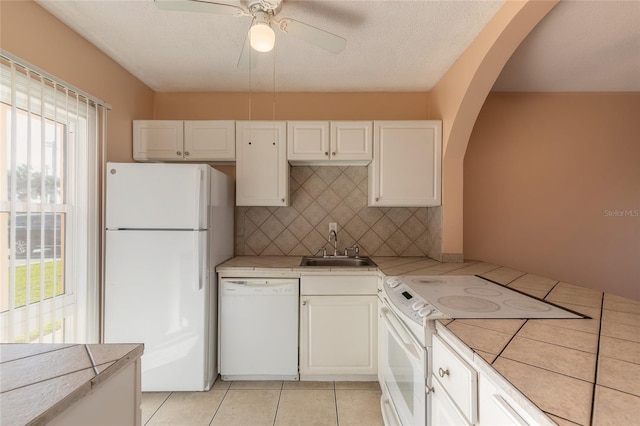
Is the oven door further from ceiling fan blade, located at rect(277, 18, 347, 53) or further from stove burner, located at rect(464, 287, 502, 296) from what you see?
ceiling fan blade, located at rect(277, 18, 347, 53)

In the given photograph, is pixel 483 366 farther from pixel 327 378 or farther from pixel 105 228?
pixel 105 228

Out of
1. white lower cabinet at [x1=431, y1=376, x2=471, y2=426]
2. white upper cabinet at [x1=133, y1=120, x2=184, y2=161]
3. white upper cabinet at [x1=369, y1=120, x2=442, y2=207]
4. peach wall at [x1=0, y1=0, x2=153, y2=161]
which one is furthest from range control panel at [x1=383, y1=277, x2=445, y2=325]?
peach wall at [x1=0, y1=0, x2=153, y2=161]

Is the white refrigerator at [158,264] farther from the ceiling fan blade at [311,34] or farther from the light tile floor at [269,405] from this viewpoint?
the ceiling fan blade at [311,34]

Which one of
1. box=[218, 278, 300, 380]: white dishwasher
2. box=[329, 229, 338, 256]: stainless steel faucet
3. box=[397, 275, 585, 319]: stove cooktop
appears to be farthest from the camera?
box=[329, 229, 338, 256]: stainless steel faucet

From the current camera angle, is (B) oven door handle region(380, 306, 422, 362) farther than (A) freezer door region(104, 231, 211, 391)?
No

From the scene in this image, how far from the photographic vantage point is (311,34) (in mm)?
1533

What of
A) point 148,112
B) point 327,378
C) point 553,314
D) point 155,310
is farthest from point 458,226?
point 148,112

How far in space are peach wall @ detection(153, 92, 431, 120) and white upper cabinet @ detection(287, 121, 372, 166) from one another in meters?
0.35

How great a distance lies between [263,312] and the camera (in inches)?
85.4

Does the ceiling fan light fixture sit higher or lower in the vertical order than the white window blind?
higher

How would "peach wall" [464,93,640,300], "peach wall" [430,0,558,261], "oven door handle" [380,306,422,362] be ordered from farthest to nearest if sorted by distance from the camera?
"peach wall" [464,93,640,300] < "peach wall" [430,0,558,261] < "oven door handle" [380,306,422,362]

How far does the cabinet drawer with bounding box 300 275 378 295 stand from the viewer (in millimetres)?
2188

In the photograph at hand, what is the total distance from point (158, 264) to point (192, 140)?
1.10 m

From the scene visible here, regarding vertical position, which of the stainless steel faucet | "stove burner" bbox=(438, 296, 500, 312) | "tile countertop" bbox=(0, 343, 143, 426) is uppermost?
the stainless steel faucet
